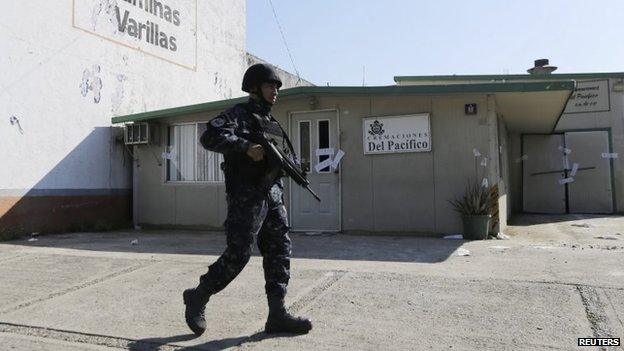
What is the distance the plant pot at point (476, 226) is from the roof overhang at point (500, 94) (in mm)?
1944

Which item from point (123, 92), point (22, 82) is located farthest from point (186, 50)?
point (22, 82)

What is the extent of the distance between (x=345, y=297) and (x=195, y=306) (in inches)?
57.1

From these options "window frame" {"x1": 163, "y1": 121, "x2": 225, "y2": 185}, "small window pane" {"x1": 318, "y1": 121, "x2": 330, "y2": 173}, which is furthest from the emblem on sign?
"window frame" {"x1": 163, "y1": 121, "x2": 225, "y2": 185}

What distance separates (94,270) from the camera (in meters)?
5.54

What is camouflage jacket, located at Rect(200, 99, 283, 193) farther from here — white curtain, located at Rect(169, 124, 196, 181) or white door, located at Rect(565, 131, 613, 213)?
white door, located at Rect(565, 131, 613, 213)

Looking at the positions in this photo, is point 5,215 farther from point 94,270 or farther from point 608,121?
point 608,121

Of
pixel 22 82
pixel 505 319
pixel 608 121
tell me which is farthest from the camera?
pixel 608 121

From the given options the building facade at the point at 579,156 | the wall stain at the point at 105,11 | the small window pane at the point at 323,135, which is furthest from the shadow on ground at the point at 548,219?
the wall stain at the point at 105,11

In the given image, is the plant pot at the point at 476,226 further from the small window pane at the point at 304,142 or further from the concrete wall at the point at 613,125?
the concrete wall at the point at 613,125

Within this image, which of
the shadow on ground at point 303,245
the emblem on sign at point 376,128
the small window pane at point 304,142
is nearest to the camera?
the shadow on ground at point 303,245

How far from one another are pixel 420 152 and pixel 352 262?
122 inches

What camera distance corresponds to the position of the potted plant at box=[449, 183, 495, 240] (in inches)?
293

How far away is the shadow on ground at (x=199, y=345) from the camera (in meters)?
3.11

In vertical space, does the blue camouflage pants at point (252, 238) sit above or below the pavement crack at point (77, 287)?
above
